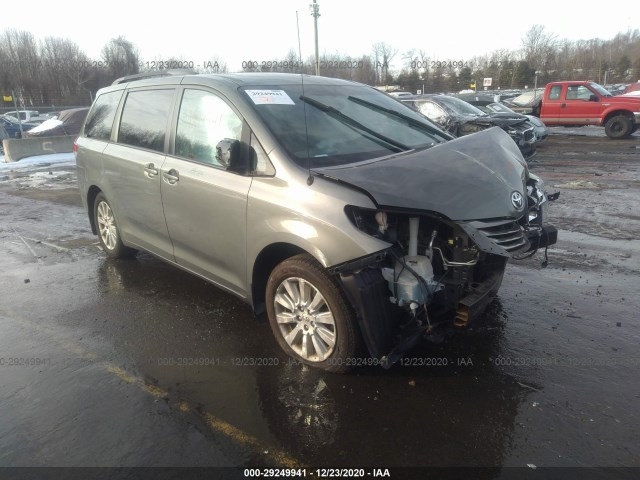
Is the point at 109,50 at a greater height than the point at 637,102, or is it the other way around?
the point at 109,50

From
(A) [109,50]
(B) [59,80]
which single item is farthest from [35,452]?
(A) [109,50]

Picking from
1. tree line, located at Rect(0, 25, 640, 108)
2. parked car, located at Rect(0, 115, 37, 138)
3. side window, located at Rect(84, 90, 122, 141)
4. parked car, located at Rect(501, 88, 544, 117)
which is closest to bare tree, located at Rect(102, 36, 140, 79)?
tree line, located at Rect(0, 25, 640, 108)

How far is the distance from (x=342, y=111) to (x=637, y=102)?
16.9 meters

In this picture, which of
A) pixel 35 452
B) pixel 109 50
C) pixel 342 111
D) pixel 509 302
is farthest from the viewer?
pixel 109 50

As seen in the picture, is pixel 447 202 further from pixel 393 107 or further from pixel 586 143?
pixel 586 143

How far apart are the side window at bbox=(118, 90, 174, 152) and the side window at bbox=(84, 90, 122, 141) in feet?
1.01

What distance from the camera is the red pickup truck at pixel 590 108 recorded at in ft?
55.9

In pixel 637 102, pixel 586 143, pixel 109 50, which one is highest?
pixel 109 50

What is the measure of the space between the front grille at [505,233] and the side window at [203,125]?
1.87 metres

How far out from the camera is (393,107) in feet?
14.9

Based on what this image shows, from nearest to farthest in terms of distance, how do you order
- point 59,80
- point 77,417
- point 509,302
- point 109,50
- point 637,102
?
point 77,417 < point 509,302 < point 637,102 < point 59,80 < point 109,50

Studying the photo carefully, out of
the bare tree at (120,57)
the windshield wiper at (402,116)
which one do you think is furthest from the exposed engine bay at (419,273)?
the bare tree at (120,57)

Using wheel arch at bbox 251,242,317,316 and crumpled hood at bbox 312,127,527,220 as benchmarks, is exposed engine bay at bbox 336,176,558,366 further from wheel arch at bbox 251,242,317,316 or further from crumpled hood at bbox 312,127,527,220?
wheel arch at bbox 251,242,317,316

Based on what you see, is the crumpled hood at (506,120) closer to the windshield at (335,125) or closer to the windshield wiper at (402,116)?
the windshield wiper at (402,116)
